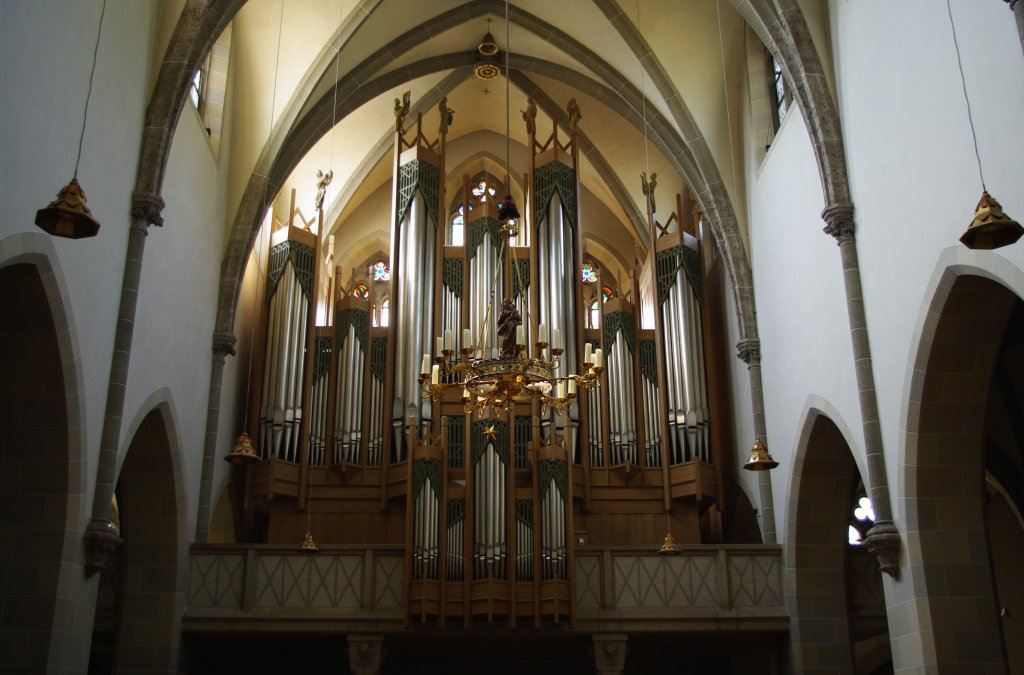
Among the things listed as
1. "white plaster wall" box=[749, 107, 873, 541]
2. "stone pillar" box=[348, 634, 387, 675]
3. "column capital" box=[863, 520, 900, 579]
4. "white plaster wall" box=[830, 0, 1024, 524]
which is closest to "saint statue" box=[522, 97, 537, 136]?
A: "white plaster wall" box=[749, 107, 873, 541]

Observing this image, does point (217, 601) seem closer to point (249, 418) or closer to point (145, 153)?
point (249, 418)

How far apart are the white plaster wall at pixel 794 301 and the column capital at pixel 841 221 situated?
44 cm

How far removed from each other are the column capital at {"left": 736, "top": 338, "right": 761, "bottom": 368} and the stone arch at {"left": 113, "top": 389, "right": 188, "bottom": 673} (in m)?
8.68

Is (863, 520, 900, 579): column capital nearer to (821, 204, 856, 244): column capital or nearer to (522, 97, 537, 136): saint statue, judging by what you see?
(821, 204, 856, 244): column capital

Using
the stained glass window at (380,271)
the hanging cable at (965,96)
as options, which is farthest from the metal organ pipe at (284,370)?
the hanging cable at (965,96)

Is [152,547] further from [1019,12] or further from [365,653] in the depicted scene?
[1019,12]

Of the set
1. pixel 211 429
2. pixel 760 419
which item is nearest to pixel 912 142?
pixel 760 419

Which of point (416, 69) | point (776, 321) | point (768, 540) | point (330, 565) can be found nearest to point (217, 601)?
point (330, 565)

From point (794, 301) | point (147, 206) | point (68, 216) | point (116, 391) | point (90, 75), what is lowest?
point (116, 391)

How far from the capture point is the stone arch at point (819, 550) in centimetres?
1550

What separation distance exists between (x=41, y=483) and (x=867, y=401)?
9.56m

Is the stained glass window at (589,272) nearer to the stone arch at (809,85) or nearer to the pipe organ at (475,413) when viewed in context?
the pipe organ at (475,413)

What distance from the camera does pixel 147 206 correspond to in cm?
1398

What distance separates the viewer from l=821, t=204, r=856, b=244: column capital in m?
13.8
